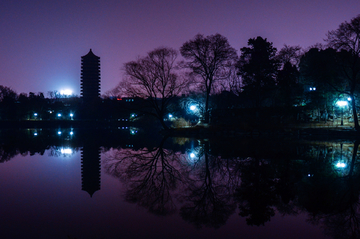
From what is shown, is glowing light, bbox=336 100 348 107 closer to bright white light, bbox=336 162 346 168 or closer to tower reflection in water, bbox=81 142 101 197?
bright white light, bbox=336 162 346 168

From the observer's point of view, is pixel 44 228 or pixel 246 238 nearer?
pixel 246 238

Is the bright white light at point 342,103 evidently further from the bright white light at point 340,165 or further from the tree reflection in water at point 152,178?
the tree reflection in water at point 152,178

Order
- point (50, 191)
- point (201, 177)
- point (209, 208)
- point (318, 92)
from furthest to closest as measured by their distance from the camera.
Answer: point (318, 92), point (201, 177), point (50, 191), point (209, 208)

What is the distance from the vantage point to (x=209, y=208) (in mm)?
7492

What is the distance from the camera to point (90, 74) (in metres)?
132

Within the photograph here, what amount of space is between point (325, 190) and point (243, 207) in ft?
11.3

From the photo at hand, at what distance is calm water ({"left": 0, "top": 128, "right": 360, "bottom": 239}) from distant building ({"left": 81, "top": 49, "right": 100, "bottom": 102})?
402 feet

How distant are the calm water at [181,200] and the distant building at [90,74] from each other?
122524 mm

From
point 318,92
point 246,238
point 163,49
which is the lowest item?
point 246,238

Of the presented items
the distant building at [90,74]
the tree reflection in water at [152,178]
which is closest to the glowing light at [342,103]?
the tree reflection in water at [152,178]

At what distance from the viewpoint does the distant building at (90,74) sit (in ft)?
426

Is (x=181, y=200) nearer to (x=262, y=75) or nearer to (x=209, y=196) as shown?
(x=209, y=196)

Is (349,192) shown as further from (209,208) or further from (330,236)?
(209,208)

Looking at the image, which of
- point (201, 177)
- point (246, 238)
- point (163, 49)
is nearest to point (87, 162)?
point (201, 177)
